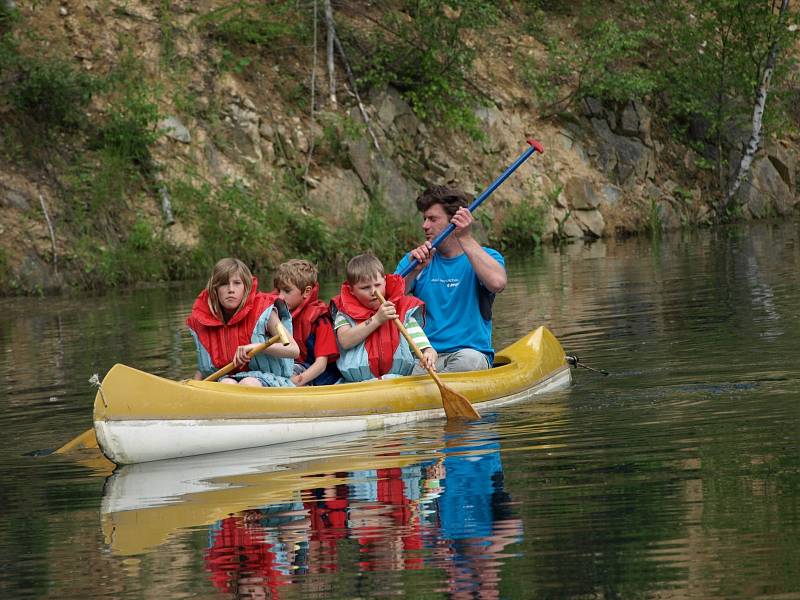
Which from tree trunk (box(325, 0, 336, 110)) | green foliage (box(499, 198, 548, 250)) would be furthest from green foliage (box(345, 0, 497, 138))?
green foliage (box(499, 198, 548, 250))

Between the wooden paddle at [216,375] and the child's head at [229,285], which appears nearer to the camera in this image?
the wooden paddle at [216,375]

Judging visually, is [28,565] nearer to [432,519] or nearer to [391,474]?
[432,519]

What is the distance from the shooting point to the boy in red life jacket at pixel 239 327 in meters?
7.66

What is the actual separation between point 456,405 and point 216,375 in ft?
4.69

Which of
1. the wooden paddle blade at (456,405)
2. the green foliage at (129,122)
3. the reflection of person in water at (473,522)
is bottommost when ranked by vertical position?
the reflection of person in water at (473,522)

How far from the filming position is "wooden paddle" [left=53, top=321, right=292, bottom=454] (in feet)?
24.6

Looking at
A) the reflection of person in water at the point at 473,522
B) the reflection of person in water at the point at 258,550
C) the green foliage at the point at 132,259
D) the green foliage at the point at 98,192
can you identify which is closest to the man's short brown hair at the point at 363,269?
the reflection of person in water at the point at 473,522

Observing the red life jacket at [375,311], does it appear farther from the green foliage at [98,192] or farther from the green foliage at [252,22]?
the green foliage at [252,22]

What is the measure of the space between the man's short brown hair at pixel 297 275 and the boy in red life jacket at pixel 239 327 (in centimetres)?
35

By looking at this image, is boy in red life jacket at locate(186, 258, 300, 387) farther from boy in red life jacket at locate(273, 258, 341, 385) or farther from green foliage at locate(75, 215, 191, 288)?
green foliage at locate(75, 215, 191, 288)

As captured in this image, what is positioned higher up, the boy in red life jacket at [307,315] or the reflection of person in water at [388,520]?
the boy in red life jacket at [307,315]

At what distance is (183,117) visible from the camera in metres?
23.3

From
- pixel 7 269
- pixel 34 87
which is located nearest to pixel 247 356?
pixel 7 269

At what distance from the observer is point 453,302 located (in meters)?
8.84
